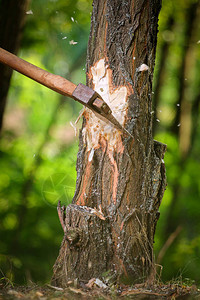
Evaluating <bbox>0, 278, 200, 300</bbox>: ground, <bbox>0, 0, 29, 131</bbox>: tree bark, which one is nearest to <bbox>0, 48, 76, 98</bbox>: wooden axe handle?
<bbox>0, 278, 200, 300</bbox>: ground

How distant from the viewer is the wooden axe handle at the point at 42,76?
1366 mm

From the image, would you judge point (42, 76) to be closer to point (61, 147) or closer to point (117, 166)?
point (117, 166)

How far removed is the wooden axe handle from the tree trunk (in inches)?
8.5

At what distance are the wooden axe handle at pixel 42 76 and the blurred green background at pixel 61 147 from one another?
7.56 feet

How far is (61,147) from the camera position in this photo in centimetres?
404

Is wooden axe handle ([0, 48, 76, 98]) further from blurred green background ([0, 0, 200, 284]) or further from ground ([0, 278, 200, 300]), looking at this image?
blurred green background ([0, 0, 200, 284])

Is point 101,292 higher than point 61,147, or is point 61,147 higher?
point 61,147

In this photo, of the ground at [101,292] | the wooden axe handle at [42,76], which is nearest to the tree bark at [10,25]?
the wooden axe handle at [42,76]

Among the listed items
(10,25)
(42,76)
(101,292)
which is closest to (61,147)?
(10,25)

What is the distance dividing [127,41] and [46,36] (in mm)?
2522

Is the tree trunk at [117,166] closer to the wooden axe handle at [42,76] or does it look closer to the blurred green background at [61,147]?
the wooden axe handle at [42,76]

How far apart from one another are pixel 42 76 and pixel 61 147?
2.65 m

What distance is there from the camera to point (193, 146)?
13.7 ft

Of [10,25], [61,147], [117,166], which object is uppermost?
[10,25]
